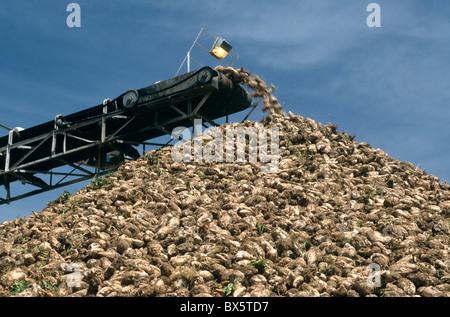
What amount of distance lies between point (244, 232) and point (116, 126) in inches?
505

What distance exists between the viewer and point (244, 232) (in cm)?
1384

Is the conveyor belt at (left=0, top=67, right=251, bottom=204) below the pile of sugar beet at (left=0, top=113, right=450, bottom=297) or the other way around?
the other way around

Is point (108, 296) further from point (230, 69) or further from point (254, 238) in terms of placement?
point (230, 69)

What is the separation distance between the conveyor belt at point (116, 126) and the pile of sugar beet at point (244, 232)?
3.67 metres

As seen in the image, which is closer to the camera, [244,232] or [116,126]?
[244,232]

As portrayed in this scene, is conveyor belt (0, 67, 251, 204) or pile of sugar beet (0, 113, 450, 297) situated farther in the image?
conveyor belt (0, 67, 251, 204)

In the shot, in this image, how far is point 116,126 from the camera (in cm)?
2497

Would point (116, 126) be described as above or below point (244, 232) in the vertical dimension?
above

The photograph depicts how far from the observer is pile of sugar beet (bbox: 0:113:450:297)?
39.0 feet

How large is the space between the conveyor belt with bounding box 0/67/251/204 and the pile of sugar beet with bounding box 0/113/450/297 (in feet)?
12.0

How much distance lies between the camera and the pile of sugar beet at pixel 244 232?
39.0ft

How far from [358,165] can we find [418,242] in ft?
18.6

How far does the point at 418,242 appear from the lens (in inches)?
550
